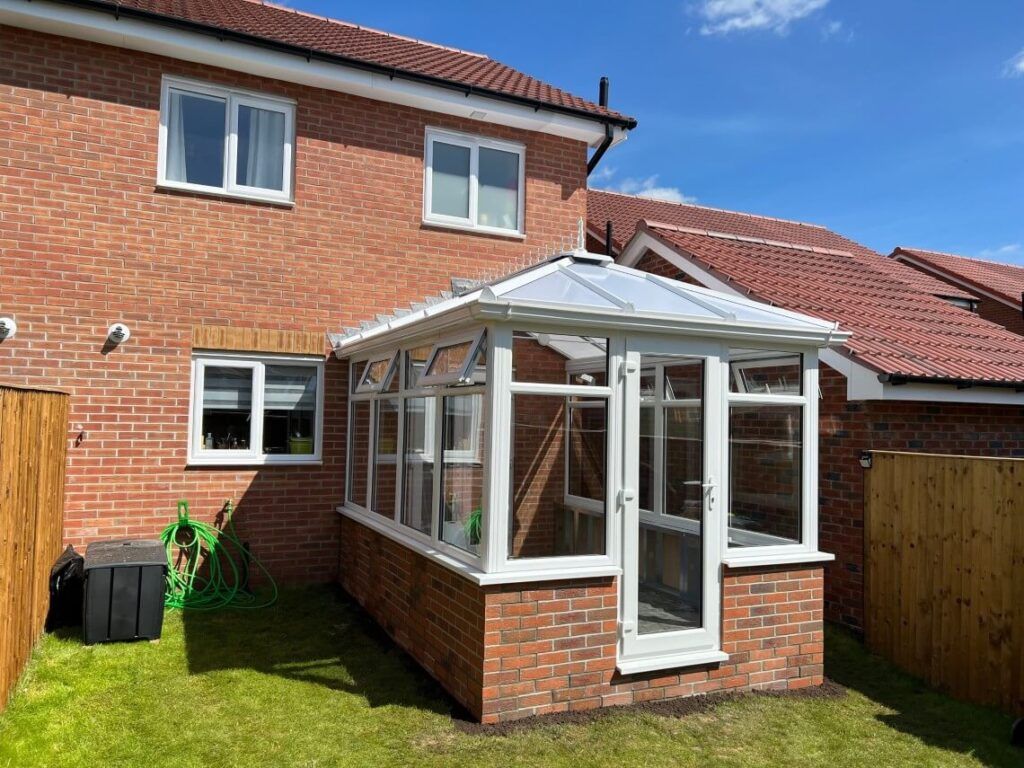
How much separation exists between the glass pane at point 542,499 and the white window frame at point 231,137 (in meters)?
4.77

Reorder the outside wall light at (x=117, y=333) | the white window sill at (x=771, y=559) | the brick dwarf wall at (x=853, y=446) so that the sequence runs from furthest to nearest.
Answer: the outside wall light at (x=117, y=333) → the brick dwarf wall at (x=853, y=446) → the white window sill at (x=771, y=559)

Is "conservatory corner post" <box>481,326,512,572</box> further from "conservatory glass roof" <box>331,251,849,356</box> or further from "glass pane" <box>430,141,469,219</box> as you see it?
"glass pane" <box>430,141,469,219</box>

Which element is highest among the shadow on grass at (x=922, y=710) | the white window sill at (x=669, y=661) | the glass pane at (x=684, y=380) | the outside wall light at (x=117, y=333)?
the outside wall light at (x=117, y=333)

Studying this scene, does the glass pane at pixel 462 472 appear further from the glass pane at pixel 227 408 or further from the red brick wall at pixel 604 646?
the glass pane at pixel 227 408

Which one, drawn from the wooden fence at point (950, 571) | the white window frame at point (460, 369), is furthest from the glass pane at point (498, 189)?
the wooden fence at point (950, 571)

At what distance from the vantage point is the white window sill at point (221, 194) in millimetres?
8102

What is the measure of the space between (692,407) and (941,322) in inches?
Answer: 208

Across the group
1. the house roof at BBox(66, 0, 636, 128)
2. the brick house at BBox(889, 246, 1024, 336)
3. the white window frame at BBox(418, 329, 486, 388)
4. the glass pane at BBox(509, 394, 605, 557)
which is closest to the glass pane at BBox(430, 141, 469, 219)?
the house roof at BBox(66, 0, 636, 128)

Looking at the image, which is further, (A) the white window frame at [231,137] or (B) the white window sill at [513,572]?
(A) the white window frame at [231,137]

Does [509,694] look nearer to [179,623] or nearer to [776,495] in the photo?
[776,495]

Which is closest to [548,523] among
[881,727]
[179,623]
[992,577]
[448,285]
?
[881,727]

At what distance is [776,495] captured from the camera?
5.96 m

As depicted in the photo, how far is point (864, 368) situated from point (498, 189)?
16.9ft

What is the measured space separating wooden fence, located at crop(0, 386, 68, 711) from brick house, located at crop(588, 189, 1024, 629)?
Result: 6.65 meters
